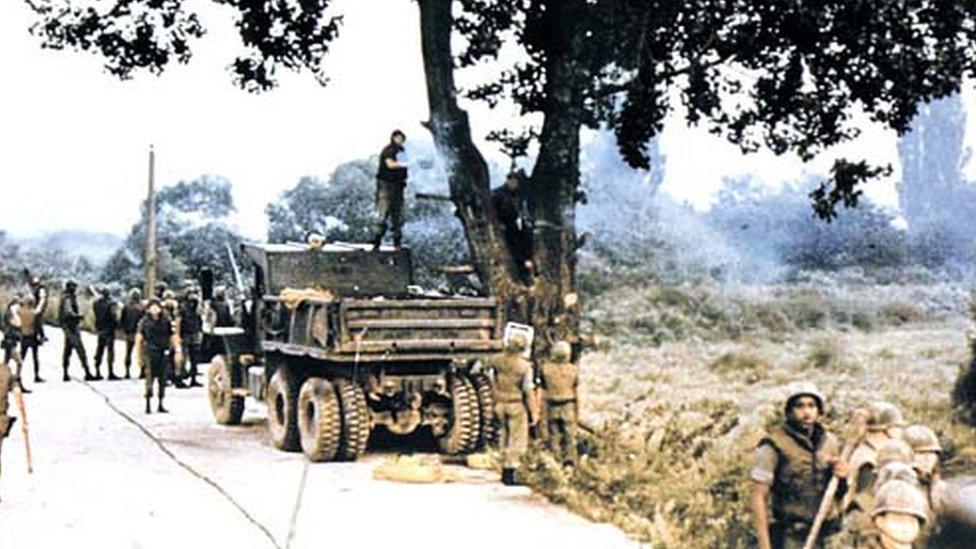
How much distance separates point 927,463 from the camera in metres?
8.51

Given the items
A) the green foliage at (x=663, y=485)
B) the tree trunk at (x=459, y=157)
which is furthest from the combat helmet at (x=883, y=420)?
the tree trunk at (x=459, y=157)

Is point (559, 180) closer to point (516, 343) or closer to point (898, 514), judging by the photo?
point (516, 343)

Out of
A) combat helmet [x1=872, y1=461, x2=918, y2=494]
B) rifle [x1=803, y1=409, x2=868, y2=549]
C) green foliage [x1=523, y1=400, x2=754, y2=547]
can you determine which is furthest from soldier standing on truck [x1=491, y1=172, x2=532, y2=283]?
combat helmet [x1=872, y1=461, x2=918, y2=494]

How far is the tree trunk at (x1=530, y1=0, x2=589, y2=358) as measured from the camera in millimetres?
18109

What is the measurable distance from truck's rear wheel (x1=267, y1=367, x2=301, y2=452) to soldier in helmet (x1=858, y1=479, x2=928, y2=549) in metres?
12.2

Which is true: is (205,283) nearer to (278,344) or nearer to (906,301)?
(278,344)

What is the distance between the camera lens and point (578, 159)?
1870 cm

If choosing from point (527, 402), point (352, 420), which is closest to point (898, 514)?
point (527, 402)

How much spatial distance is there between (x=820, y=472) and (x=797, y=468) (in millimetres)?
141

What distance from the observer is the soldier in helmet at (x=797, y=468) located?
325 inches

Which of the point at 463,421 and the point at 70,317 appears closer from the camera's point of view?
the point at 463,421

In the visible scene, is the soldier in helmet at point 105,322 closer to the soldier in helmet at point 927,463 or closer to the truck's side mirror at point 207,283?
the truck's side mirror at point 207,283

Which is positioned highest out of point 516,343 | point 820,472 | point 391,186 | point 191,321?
point 391,186

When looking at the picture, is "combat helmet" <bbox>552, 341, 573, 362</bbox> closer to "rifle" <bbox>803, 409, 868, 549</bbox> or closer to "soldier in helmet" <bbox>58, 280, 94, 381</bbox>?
"rifle" <bbox>803, 409, 868, 549</bbox>
